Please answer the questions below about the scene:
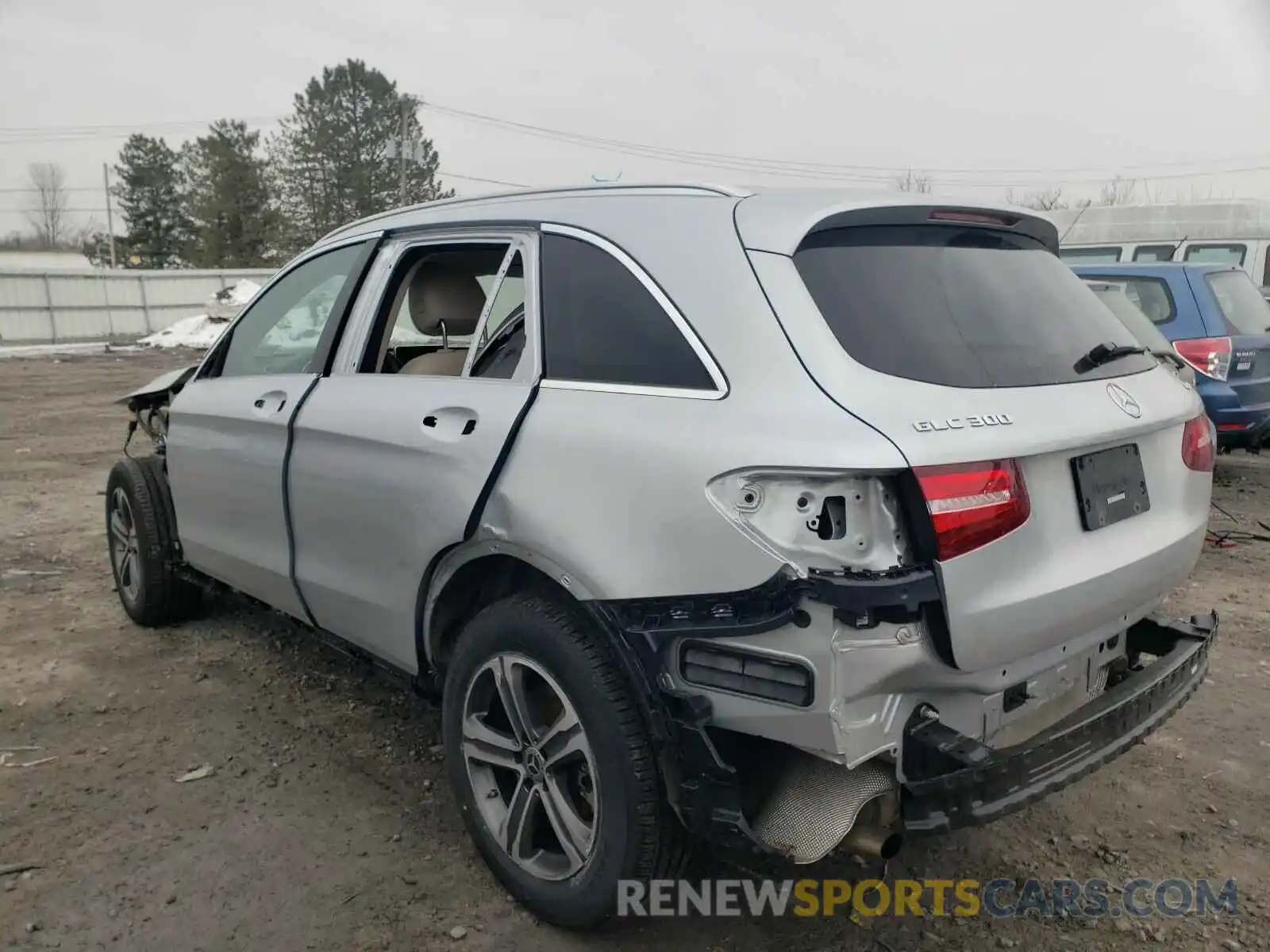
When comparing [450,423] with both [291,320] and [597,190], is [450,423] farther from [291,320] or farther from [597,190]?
[291,320]

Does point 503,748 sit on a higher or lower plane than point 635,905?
higher

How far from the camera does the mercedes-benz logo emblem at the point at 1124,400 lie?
2.44m

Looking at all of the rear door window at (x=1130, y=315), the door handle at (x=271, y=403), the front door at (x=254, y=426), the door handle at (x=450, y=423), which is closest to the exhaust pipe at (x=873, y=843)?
the door handle at (x=450, y=423)

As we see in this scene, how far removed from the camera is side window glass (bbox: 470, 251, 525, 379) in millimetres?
2785

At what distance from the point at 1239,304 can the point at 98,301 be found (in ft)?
102

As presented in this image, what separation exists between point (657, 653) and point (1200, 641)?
63.4 inches

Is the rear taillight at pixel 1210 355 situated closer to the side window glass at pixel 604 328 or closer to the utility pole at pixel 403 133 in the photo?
the side window glass at pixel 604 328

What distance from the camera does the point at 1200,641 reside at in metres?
2.71

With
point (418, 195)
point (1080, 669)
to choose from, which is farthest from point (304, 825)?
point (418, 195)

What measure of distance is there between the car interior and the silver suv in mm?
28

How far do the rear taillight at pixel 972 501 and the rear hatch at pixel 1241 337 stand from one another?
249 inches

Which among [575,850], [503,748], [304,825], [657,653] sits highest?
[657,653]

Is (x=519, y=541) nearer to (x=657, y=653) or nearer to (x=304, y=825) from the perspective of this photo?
(x=657, y=653)

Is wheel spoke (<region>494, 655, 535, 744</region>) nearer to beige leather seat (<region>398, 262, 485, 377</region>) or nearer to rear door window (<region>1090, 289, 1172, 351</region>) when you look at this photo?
beige leather seat (<region>398, 262, 485, 377</region>)
